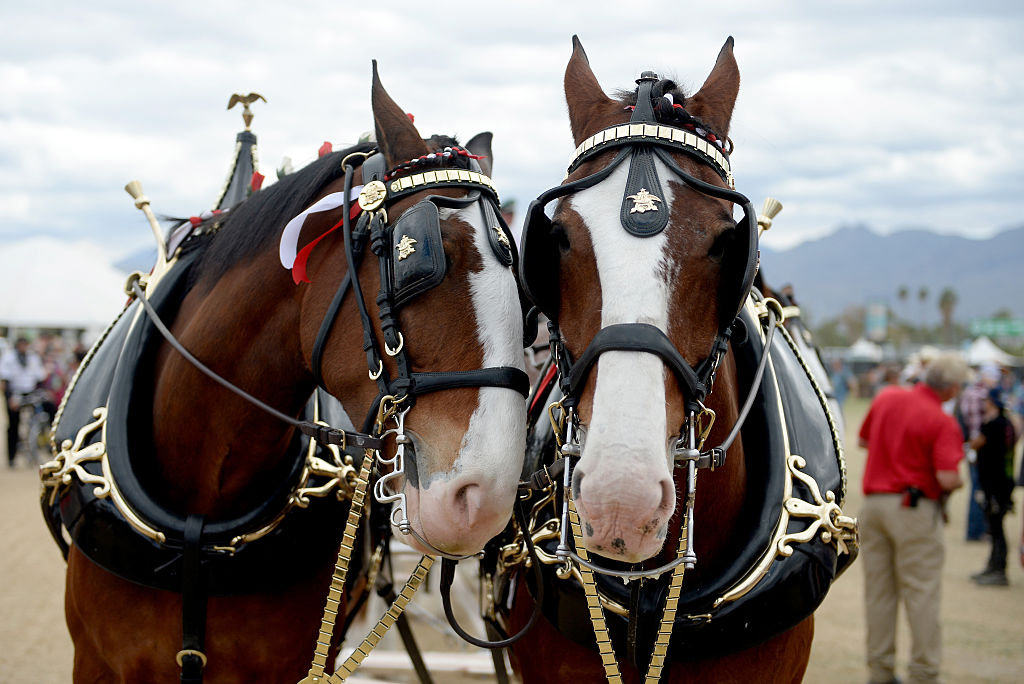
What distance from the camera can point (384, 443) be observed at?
2.24 meters

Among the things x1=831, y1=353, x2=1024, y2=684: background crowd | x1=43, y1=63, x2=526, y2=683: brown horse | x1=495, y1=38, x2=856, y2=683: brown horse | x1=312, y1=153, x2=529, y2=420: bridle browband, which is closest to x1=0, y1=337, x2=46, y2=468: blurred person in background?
x1=43, y1=63, x2=526, y2=683: brown horse

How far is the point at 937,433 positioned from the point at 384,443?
15.9 feet

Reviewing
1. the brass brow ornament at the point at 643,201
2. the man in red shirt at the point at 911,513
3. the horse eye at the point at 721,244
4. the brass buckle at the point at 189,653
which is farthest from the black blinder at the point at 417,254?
the man in red shirt at the point at 911,513

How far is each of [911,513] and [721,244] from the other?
15.6 ft

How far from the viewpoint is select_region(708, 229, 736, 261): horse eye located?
1.81 metres

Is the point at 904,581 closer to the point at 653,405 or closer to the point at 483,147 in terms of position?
the point at 483,147

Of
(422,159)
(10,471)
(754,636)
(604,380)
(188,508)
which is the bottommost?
(10,471)

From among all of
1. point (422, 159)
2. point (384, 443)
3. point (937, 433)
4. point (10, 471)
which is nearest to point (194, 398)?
point (384, 443)

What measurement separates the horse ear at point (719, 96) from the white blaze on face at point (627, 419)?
407mm

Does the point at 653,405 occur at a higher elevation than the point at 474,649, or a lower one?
higher

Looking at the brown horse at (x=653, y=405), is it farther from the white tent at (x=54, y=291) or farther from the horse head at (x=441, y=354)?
the white tent at (x=54, y=291)

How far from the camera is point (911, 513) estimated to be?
580 centimetres

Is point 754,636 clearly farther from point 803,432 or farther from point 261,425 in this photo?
point 261,425

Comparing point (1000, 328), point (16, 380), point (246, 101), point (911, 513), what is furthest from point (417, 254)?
point (1000, 328)
